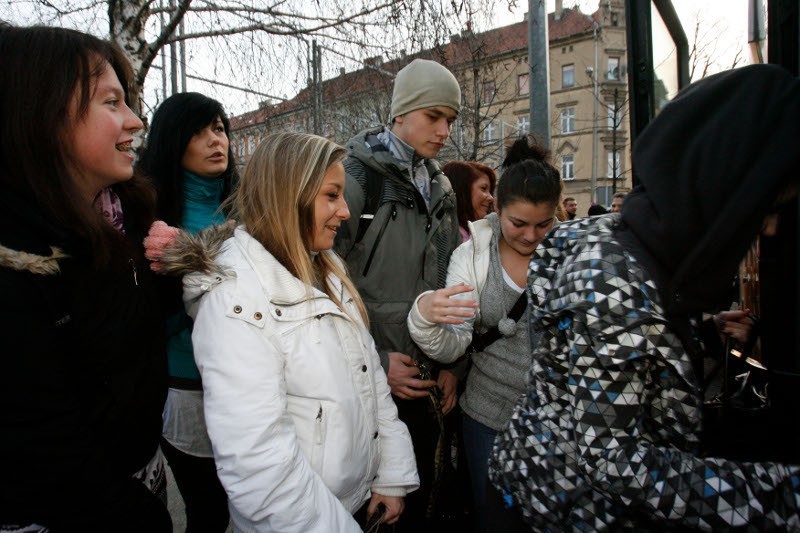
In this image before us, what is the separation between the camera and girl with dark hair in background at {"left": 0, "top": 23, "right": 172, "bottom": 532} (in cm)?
103

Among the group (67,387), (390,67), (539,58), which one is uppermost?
(390,67)

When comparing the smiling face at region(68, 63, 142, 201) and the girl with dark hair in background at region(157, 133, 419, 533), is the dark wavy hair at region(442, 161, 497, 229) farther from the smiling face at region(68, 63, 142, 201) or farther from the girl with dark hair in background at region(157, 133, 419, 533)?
the smiling face at region(68, 63, 142, 201)

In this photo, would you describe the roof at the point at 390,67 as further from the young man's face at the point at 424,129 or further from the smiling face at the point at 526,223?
the smiling face at the point at 526,223

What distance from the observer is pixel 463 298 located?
204 centimetres

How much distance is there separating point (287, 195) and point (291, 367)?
599 millimetres

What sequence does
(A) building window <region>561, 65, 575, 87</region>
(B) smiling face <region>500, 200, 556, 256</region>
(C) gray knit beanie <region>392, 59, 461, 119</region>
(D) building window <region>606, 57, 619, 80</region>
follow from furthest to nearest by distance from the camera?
(A) building window <region>561, 65, 575, 87</region> → (D) building window <region>606, 57, 619, 80</region> → (C) gray knit beanie <region>392, 59, 461, 119</region> → (B) smiling face <region>500, 200, 556, 256</region>

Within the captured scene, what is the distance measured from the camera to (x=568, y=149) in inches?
1425

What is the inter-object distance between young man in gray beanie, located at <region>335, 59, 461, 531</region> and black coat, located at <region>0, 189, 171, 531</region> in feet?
3.47

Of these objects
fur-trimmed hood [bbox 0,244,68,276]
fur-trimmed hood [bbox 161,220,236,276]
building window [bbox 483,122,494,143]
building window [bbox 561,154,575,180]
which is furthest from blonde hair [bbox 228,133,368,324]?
building window [bbox 561,154,575,180]

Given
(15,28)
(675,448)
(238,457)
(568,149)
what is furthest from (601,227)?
(568,149)

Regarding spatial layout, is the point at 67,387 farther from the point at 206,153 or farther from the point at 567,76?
the point at 567,76

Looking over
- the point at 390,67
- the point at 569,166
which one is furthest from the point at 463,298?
the point at 569,166

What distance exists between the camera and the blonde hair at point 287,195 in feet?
5.31

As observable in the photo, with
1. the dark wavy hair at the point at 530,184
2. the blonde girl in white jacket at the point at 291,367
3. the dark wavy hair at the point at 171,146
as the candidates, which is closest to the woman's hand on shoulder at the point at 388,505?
the blonde girl in white jacket at the point at 291,367
